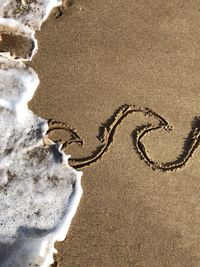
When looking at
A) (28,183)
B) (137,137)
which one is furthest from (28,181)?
(137,137)

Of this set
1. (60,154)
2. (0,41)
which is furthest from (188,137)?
(0,41)

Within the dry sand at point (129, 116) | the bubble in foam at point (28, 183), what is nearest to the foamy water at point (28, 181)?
the bubble in foam at point (28, 183)

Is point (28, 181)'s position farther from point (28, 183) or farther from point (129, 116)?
point (129, 116)

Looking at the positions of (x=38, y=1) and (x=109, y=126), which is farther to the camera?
(x=38, y=1)

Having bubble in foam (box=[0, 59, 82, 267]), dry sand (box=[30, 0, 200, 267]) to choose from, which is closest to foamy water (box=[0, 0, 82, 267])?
bubble in foam (box=[0, 59, 82, 267])

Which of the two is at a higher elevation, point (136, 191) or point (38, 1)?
point (38, 1)

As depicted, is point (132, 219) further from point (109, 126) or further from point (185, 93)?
point (185, 93)
